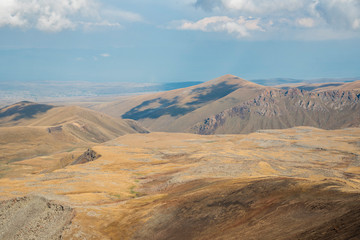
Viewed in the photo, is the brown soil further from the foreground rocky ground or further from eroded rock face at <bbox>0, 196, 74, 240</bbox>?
eroded rock face at <bbox>0, 196, 74, 240</bbox>

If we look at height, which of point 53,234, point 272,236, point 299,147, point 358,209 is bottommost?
point 299,147

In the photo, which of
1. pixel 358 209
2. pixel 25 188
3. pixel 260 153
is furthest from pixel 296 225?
pixel 260 153

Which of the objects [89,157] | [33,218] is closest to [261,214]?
[33,218]

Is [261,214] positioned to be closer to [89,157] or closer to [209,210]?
[209,210]

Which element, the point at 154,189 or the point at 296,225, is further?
the point at 154,189

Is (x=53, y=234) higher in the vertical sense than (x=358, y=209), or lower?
lower

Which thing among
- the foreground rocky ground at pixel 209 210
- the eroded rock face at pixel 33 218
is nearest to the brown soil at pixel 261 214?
the foreground rocky ground at pixel 209 210

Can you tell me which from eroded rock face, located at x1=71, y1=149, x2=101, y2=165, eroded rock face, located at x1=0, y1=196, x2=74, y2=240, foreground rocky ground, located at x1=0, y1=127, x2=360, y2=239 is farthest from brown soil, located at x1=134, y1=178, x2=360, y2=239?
eroded rock face, located at x1=71, y1=149, x2=101, y2=165

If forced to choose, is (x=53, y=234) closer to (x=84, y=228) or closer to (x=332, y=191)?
(x=84, y=228)
